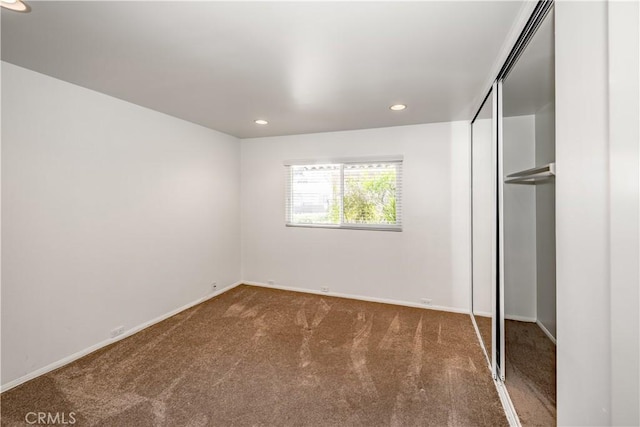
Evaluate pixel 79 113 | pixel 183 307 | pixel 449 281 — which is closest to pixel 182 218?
pixel 183 307

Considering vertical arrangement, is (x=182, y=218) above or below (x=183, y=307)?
above

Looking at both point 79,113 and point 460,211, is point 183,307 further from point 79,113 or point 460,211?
point 460,211

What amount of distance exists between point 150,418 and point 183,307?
6.30 feet

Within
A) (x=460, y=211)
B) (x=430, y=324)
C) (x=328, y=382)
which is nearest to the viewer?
(x=328, y=382)

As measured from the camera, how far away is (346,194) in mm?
4172

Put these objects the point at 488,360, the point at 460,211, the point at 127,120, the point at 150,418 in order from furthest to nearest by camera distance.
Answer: the point at 460,211, the point at 127,120, the point at 488,360, the point at 150,418

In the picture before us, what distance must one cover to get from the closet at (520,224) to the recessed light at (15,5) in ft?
8.28

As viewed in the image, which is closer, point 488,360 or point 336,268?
point 488,360

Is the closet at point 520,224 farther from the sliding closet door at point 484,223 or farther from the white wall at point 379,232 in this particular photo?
the white wall at point 379,232

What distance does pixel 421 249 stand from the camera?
379 cm

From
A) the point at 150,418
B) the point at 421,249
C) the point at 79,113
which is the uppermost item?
the point at 79,113

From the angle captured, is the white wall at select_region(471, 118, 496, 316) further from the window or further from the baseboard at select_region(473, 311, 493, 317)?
the window

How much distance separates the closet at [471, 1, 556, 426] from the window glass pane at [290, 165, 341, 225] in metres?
1.79

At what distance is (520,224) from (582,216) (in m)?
2.20
